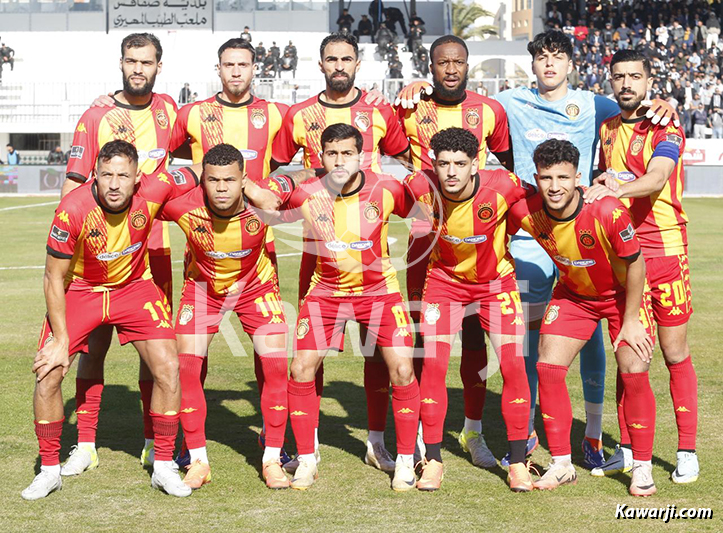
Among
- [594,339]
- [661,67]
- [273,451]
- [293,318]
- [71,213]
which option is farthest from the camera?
[661,67]

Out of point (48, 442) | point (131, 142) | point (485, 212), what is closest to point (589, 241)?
point (485, 212)

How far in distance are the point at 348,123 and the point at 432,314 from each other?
5.08 feet

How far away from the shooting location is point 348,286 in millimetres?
6215

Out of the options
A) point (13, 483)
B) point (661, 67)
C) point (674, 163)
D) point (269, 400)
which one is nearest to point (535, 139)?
point (674, 163)

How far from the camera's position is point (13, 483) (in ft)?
19.7

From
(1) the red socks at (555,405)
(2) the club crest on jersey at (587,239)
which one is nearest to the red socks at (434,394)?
(1) the red socks at (555,405)

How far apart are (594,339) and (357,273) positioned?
1.79 meters

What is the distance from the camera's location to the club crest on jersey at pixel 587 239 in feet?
19.1

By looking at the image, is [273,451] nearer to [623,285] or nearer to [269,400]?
[269,400]

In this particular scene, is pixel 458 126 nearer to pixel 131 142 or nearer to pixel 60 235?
pixel 131 142

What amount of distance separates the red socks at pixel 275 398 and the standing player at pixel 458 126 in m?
1.04

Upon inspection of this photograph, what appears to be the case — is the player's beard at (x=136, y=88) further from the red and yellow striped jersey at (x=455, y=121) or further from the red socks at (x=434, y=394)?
the red socks at (x=434, y=394)

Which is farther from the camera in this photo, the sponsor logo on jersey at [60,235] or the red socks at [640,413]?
the red socks at [640,413]

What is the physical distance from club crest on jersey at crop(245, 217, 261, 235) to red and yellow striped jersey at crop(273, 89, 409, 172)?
81 cm
